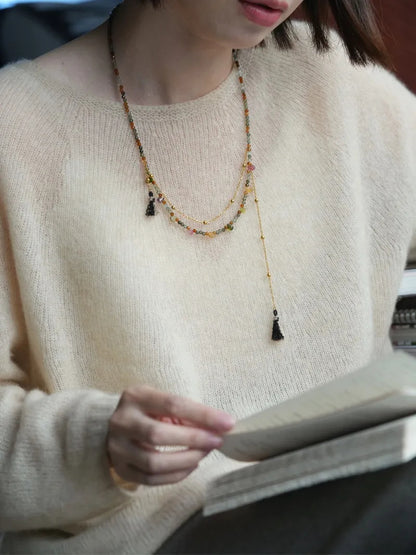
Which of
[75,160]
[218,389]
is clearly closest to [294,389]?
[218,389]

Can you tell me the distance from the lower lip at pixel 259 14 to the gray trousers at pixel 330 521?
0.48 meters

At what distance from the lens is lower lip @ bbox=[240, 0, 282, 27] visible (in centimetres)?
97

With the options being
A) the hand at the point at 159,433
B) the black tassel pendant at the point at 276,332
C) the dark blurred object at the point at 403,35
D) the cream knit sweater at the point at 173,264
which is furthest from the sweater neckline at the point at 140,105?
the dark blurred object at the point at 403,35

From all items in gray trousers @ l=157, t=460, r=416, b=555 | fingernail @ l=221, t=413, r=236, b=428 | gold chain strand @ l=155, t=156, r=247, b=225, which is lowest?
gray trousers @ l=157, t=460, r=416, b=555

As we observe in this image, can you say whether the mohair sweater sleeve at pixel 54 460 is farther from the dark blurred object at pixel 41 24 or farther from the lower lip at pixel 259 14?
the dark blurred object at pixel 41 24

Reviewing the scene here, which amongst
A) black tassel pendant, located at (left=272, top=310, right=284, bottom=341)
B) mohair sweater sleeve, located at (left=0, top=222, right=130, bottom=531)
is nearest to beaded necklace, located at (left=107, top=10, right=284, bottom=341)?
black tassel pendant, located at (left=272, top=310, right=284, bottom=341)

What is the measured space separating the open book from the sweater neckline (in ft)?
1.54

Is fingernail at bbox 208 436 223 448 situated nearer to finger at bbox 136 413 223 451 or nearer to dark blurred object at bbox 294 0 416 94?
finger at bbox 136 413 223 451

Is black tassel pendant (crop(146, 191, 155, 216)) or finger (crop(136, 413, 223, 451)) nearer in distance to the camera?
finger (crop(136, 413, 223, 451))


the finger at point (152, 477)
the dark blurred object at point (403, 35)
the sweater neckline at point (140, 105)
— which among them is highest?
the dark blurred object at point (403, 35)

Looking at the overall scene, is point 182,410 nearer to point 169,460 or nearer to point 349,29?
point 169,460

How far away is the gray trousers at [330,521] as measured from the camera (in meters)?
0.77

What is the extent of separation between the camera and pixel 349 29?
3.79 feet

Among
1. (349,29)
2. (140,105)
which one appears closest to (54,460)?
(140,105)
